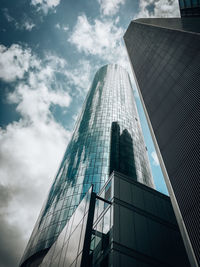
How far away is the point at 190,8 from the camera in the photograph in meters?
44.4

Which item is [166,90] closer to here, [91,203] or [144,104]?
[144,104]

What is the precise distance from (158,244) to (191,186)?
7285 millimetres

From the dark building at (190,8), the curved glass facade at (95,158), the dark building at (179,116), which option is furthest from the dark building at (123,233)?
the dark building at (190,8)

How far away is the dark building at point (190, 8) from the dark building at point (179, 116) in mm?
14714

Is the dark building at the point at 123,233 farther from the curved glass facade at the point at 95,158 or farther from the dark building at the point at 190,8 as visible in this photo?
the dark building at the point at 190,8

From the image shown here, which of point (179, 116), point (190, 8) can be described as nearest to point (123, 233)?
point (179, 116)

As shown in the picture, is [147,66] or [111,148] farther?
[111,148]

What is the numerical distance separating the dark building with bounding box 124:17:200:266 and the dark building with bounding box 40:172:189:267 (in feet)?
14.2

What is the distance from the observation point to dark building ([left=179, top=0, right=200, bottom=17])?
142 feet

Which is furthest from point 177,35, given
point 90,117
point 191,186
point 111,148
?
point 90,117

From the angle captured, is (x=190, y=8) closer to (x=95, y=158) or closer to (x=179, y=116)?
(x=179, y=116)

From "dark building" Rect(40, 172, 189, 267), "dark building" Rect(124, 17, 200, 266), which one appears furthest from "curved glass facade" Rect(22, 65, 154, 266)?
"dark building" Rect(124, 17, 200, 266)

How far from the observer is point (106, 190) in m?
22.0

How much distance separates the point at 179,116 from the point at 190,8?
123 ft
